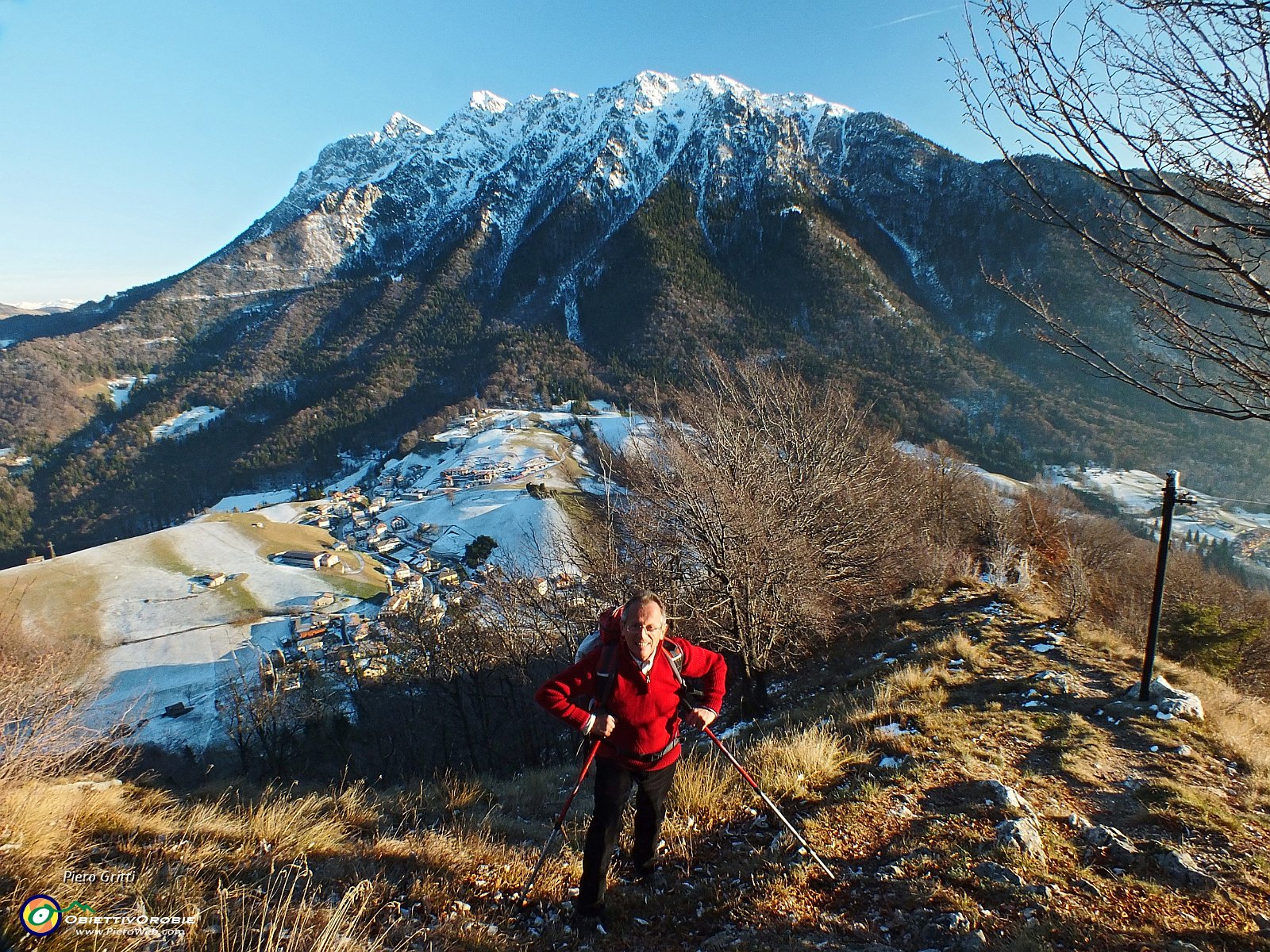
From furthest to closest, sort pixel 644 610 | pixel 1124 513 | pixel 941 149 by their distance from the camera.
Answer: pixel 941 149
pixel 1124 513
pixel 644 610

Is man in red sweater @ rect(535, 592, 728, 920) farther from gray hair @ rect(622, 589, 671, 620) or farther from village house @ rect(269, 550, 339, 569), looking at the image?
village house @ rect(269, 550, 339, 569)

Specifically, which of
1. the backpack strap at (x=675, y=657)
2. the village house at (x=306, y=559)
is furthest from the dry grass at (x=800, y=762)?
the village house at (x=306, y=559)

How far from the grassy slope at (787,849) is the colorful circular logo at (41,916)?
4.9 inches

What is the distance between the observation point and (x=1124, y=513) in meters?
64.6

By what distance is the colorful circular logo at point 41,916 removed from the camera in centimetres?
228

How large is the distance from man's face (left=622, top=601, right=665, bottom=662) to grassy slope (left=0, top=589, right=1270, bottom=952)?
5.57ft

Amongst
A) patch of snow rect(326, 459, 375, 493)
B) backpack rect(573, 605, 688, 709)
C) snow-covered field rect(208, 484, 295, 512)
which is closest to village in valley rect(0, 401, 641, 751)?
A: patch of snow rect(326, 459, 375, 493)

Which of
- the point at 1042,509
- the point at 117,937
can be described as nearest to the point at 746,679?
the point at 117,937

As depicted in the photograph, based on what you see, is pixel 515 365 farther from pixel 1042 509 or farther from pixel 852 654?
pixel 852 654

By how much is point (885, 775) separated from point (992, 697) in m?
3.23

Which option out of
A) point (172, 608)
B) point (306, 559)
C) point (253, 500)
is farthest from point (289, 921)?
point (253, 500)

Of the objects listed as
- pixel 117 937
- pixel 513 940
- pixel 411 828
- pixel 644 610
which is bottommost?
pixel 411 828

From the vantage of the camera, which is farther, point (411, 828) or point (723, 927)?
point (411, 828)

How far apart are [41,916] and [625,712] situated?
9.28 feet
